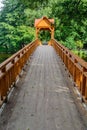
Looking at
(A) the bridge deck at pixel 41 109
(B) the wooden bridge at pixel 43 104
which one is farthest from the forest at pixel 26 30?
(B) the wooden bridge at pixel 43 104

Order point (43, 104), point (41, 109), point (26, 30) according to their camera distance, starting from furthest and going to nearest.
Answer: point (26, 30), point (43, 104), point (41, 109)

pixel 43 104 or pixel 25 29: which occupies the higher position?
pixel 43 104

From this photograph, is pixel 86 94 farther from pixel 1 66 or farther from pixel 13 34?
pixel 13 34

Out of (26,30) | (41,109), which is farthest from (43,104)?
(26,30)

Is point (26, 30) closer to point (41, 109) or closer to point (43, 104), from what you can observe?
point (43, 104)

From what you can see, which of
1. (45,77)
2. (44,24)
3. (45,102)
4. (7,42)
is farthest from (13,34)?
(45,102)

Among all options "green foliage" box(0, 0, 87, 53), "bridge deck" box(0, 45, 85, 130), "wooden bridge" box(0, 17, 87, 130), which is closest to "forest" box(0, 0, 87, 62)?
"green foliage" box(0, 0, 87, 53)

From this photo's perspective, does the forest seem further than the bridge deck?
Yes

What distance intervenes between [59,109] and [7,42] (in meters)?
42.2

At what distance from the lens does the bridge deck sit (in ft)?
17.4

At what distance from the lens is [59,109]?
6.24 meters

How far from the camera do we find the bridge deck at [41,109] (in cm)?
530

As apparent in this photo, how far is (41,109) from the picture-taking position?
20.4 feet

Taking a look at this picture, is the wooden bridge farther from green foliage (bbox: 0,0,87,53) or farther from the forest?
the forest
